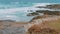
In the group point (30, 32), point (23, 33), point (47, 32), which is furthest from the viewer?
point (23, 33)

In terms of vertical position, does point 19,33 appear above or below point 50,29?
below

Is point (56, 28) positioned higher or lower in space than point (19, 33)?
higher

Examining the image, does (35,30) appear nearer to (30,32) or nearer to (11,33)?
(30,32)

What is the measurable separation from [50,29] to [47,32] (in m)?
0.33

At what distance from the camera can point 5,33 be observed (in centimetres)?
1759

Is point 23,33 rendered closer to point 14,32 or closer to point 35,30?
point 14,32

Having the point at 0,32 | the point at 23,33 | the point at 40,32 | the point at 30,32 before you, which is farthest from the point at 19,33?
the point at 40,32

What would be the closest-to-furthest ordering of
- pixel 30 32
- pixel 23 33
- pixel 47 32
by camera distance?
pixel 47 32
pixel 30 32
pixel 23 33

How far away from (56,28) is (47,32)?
83 cm

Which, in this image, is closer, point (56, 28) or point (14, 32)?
point (56, 28)

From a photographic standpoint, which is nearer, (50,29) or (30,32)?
(50,29)

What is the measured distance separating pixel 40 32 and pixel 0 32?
5.67 metres

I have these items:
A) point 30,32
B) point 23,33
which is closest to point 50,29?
point 30,32

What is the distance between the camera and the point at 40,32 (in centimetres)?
1334
